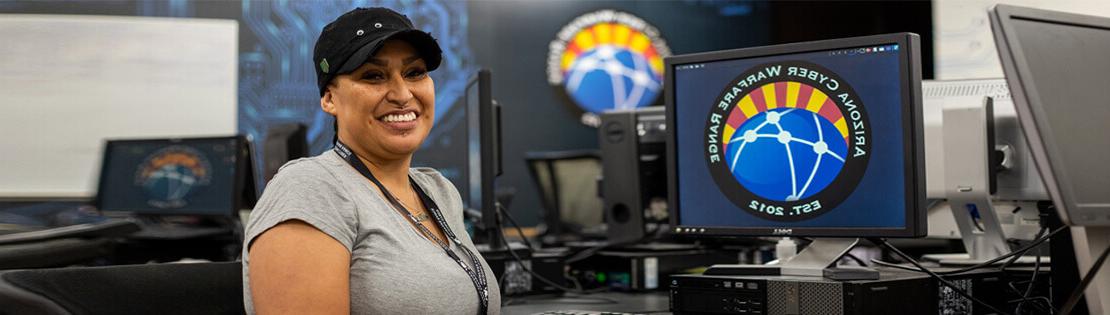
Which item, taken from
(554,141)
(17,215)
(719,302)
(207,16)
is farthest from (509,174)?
(719,302)

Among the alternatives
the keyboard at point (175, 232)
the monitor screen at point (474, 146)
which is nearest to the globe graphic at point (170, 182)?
the keyboard at point (175, 232)

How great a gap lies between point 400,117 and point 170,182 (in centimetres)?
303

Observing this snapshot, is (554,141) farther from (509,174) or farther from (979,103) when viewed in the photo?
(979,103)

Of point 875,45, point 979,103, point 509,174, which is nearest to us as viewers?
point 875,45

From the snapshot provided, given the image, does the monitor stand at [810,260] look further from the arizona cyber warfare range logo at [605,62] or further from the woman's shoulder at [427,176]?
the arizona cyber warfare range logo at [605,62]

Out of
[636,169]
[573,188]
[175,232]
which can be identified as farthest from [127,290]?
[573,188]

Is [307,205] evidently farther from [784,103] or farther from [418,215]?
[784,103]

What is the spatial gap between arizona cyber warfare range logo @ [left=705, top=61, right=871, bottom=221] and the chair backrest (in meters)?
3.84

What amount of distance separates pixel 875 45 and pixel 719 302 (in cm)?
52

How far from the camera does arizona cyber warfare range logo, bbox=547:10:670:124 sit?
7453 millimetres

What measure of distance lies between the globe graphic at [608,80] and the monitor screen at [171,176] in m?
3.46

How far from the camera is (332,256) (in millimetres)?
1461

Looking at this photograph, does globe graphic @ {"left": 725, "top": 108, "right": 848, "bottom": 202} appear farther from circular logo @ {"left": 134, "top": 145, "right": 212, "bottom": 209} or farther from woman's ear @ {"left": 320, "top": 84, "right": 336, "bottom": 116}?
circular logo @ {"left": 134, "top": 145, "right": 212, "bottom": 209}

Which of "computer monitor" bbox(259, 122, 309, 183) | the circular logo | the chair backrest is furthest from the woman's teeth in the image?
the chair backrest
